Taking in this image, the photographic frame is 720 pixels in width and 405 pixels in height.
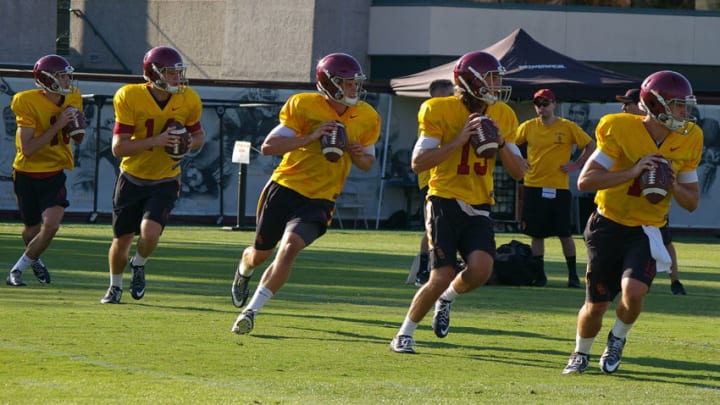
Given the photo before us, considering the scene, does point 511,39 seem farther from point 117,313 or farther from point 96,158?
point 117,313

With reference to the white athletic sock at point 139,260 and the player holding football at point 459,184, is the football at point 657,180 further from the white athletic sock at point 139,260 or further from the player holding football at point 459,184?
the white athletic sock at point 139,260

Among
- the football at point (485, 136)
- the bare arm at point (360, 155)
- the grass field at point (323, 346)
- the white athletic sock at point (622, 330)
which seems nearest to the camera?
the grass field at point (323, 346)

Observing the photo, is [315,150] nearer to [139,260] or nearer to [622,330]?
[139,260]

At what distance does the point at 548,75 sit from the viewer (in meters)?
23.2

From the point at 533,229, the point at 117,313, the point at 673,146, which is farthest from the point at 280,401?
the point at 533,229

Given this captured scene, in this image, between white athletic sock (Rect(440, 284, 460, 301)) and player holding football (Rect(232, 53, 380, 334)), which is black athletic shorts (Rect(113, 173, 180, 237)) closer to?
player holding football (Rect(232, 53, 380, 334))

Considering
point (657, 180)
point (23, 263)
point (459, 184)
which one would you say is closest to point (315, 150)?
point (459, 184)

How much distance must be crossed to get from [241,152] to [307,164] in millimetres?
13659

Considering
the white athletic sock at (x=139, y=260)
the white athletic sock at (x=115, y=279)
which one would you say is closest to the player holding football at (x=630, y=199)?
the white athletic sock at (x=139, y=260)

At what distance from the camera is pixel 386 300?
12836 millimetres

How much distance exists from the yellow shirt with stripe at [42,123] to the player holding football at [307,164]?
3197mm

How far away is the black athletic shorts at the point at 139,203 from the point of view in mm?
11195

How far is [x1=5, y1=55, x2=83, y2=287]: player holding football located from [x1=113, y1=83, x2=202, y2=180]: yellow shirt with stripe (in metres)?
1.25

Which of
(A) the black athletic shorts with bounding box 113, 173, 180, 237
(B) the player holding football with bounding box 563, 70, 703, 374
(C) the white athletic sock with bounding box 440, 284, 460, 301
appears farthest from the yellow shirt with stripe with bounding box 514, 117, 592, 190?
(B) the player holding football with bounding box 563, 70, 703, 374
